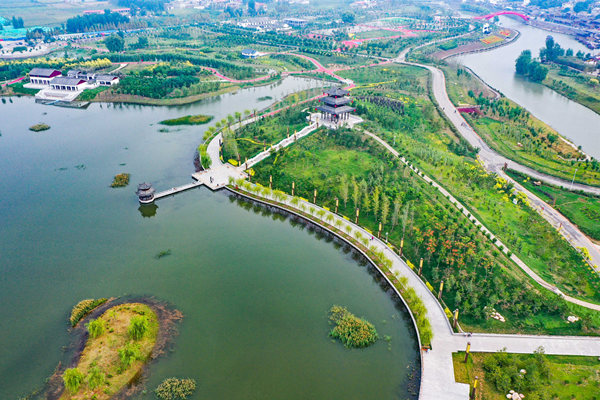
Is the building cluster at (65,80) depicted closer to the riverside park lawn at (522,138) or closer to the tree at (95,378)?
the riverside park lawn at (522,138)

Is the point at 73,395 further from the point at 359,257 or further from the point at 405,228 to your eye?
the point at 405,228

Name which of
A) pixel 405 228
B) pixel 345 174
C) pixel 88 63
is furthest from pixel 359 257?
pixel 88 63

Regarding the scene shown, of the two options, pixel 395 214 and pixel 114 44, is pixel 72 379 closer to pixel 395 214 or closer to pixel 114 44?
pixel 395 214

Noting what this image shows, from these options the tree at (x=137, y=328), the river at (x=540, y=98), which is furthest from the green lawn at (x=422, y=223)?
the river at (x=540, y=98)

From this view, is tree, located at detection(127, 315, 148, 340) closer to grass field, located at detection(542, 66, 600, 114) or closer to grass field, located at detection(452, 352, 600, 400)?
grass field, located at detection(452, 352, 600, 400)

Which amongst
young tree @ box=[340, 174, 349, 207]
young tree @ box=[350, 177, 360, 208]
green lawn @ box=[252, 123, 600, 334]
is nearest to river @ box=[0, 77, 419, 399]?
green lawn @ box=[252, 123, 600, 334]

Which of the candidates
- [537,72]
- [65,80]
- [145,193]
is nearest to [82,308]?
[145,193]
